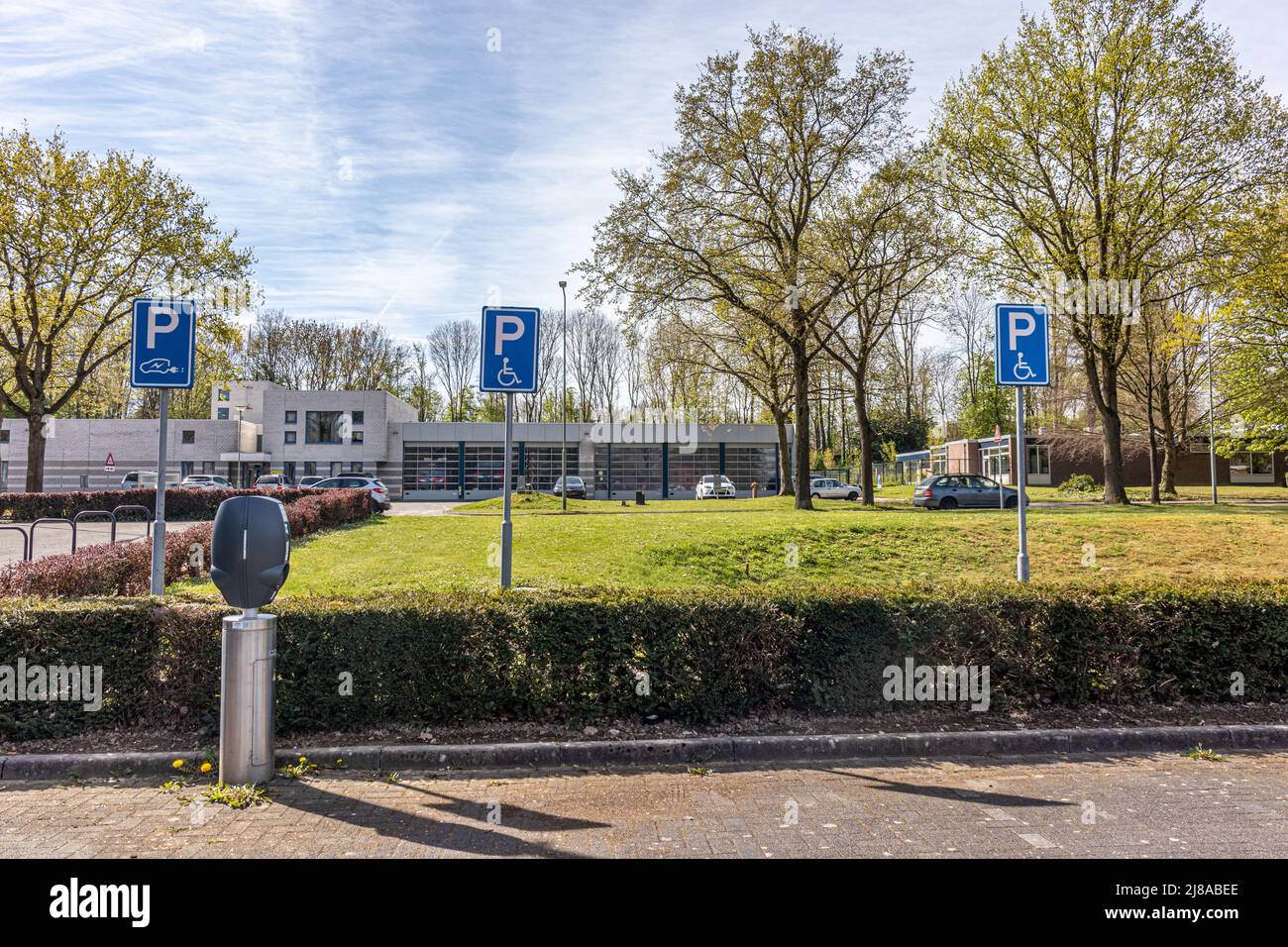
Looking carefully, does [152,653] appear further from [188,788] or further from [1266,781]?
[1266,781]

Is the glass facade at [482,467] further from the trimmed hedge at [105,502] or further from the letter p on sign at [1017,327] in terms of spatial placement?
the letter p on sign at [1017,327]

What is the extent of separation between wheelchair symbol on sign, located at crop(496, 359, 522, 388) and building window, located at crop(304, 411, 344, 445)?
48.8 m

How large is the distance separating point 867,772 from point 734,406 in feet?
222

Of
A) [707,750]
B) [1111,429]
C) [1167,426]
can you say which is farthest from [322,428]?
[707,750]

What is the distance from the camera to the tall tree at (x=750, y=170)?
24.5 m

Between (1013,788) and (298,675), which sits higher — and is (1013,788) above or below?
below

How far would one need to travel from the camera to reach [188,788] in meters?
4.54

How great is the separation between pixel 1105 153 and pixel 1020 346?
65.4 feet

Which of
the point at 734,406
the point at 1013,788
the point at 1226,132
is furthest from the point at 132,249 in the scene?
the point at 734,406

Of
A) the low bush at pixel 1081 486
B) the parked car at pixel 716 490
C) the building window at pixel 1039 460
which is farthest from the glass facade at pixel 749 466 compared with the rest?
the low bush at pixel 1081 486

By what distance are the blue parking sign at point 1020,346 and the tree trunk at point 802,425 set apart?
16960 millimetres

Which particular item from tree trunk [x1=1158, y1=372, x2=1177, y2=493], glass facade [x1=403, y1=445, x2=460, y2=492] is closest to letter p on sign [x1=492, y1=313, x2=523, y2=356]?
tree trunk [x1=1158, y1=372, x2=1177, y2=493]

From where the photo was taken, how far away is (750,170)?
2533 centimetres

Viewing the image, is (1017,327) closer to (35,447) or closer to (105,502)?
(105,502)
